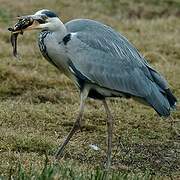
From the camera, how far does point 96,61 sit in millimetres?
6008

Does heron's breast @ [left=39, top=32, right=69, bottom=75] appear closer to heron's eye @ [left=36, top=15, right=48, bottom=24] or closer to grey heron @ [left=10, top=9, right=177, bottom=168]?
grey heron @ [left=10, top=9, right=177, bottom=168]

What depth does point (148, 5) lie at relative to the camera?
46.8 ft

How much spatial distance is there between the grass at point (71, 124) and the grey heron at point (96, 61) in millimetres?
388

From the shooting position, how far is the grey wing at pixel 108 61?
19.6 ft

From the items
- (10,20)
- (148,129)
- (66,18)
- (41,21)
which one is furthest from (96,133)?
(66,18)

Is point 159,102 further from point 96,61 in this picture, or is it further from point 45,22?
point 45,22

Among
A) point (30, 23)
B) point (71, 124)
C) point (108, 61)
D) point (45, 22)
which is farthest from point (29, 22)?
point (71, 124)

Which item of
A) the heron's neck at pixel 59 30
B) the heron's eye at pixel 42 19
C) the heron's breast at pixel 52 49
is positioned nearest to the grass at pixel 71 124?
the heron's breast at pixel 52 49

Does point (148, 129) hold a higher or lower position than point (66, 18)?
higher

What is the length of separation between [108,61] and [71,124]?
1.58 metres

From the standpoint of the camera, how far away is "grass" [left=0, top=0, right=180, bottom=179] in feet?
18.9

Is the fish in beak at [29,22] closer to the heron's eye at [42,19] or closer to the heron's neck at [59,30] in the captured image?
the heron's eye at [42,19]

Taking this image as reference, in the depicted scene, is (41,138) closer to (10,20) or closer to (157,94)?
(157,94)

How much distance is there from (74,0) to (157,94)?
8.31 metres
